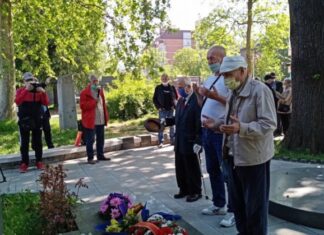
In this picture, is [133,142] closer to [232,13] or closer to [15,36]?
[15,36]

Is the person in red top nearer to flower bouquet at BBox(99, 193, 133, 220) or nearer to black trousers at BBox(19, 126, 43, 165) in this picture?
black trousers at BBox(19, 126, 43, 165)

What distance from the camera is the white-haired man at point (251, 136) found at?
2994mm

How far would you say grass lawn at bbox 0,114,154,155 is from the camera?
9993mm

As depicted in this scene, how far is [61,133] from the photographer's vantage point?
11.6 metres

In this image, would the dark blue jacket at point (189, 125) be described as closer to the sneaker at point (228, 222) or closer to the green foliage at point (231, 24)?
the sneaker at point (228, 222)

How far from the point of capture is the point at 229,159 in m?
3.37

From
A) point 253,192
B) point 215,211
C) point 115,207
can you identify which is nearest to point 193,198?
point 215,211

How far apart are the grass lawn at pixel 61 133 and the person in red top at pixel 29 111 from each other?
210 cm

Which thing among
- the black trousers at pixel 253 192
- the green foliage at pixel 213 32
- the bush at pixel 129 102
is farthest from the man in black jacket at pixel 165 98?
the green foliage at pixel 213 32

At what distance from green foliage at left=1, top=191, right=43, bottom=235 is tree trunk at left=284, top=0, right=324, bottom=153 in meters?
5.70

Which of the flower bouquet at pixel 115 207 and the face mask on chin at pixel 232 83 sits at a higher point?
the face mask on chin at pixel 232 83

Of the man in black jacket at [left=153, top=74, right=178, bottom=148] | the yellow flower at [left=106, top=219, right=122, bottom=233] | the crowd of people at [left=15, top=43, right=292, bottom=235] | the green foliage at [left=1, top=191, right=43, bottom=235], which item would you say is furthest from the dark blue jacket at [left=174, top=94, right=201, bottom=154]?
the man in black jacket at [left=153, top=74, right=178, bottom=148]

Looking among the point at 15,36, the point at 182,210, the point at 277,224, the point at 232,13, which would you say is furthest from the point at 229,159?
the point at 232,13

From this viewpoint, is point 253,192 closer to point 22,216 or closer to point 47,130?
point 22,216
